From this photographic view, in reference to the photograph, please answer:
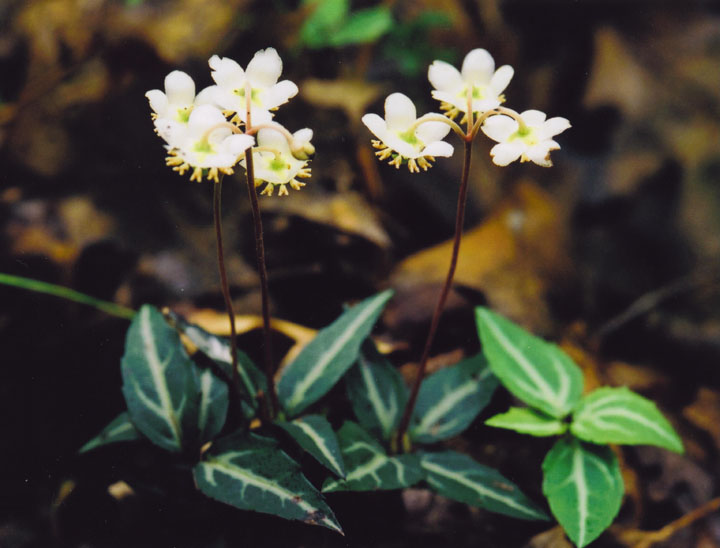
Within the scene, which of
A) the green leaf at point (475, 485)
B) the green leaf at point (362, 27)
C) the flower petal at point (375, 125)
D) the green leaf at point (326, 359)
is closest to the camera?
the flower petal at point (375, 125)

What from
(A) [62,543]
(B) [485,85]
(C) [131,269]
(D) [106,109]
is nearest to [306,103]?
(D) [106,109]

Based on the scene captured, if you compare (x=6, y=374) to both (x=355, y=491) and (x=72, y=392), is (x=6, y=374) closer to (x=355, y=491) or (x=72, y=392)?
(x=72, y=392)

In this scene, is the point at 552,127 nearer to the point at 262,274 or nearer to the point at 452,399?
the point at 262,274

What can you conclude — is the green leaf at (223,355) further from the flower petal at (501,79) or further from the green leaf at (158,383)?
the flower petal at (501,79)

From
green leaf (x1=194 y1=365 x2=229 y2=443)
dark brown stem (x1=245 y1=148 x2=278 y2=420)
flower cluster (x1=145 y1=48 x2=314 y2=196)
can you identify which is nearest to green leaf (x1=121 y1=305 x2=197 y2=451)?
green leaf (x1=194 y1=365 x2=229 y2=443)

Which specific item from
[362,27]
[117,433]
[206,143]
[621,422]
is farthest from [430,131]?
[362,27]

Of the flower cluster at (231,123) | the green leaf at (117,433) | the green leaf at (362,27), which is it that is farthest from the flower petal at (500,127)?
the green leaf at (362,27)

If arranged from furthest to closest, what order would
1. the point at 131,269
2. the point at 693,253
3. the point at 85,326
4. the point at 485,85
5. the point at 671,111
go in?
the point at 671,111
the point at 693,253
the point at 131,269
the point at 85,326
the point at 485,85
